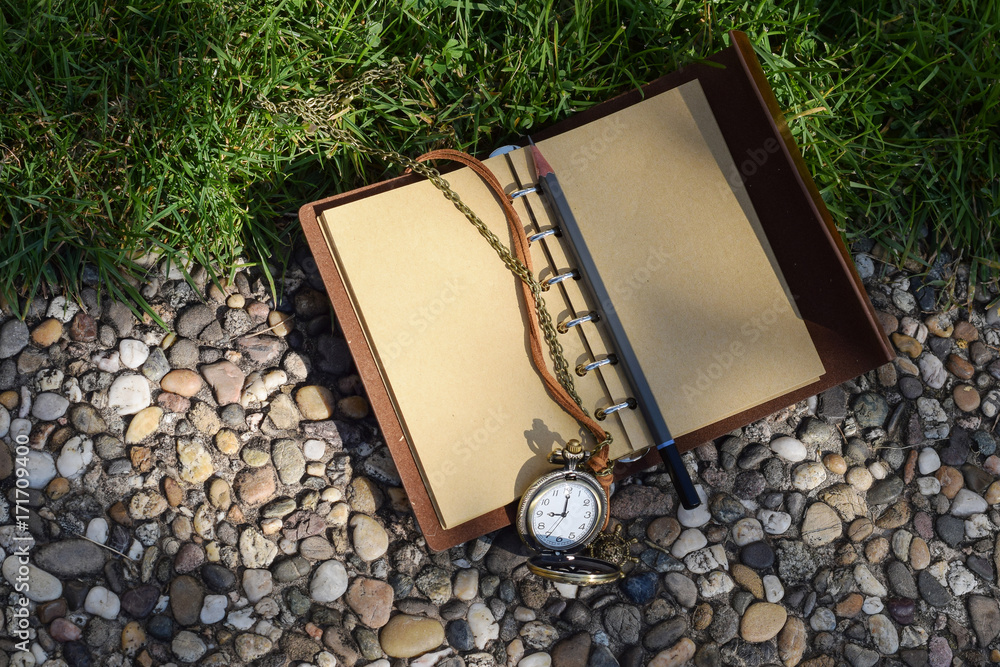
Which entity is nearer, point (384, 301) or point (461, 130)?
point (384, 301)

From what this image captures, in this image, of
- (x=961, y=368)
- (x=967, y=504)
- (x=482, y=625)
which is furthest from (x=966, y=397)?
(x=482, y=625)

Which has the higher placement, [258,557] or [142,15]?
[142,15]

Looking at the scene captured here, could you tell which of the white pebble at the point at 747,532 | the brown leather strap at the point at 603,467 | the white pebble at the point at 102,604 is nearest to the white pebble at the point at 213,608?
the white pebble at the point at 102,604

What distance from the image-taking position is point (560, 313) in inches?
89.5

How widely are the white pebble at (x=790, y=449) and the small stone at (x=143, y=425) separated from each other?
1.99 meters

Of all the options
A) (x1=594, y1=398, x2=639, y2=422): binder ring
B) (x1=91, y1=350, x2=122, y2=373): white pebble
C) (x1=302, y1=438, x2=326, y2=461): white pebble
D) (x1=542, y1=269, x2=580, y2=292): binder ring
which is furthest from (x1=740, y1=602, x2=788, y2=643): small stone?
(x1=91, y1=350, x2=122, y2=373): white pebble

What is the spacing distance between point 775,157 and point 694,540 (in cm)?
120

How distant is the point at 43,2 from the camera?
2381mm

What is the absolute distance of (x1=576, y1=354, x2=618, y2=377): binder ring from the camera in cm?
223

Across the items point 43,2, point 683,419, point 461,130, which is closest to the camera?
point 683,419

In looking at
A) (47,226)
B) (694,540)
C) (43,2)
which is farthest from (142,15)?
(694,540)

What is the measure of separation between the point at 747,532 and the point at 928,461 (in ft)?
2.24

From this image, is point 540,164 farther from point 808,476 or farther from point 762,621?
point 762,621

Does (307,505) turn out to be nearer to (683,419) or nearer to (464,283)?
(464,283)
